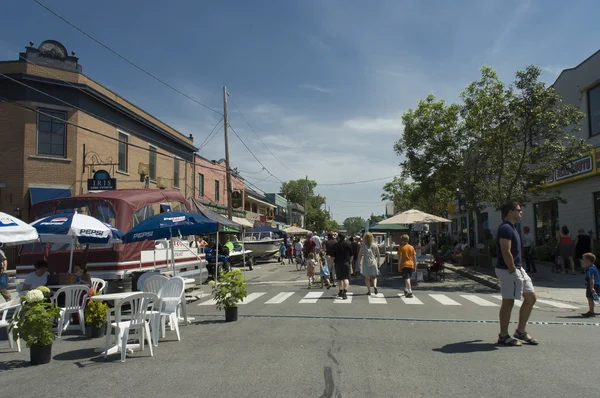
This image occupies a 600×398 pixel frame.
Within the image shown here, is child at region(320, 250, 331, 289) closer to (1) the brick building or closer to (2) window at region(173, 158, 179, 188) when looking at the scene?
(1) the brick building

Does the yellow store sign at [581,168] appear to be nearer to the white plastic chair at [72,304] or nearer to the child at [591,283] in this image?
the child at [591,283]

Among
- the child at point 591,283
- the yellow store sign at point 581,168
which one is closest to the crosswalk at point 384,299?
the child at point 591,283

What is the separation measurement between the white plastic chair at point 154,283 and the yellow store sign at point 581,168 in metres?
14.0

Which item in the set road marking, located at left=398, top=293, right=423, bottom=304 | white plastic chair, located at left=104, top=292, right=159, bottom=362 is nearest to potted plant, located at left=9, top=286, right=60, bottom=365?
white plastic chair, located at left=104, top=292, right=159, bottom=362

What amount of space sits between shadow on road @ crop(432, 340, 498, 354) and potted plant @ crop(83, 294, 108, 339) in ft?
17.7

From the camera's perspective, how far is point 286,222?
80438mm

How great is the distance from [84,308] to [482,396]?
6.57 meters

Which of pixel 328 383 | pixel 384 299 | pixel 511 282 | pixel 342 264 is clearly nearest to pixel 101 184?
pixel 342 264

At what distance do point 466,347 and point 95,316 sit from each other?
5.91m

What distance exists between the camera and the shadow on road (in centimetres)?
650

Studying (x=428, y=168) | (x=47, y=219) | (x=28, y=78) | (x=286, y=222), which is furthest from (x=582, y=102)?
(x=286, y=222)

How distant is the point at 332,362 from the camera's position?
600 centimetres

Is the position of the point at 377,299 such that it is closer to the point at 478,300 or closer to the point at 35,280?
the point at 478,300

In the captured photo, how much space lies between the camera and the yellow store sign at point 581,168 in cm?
1740
